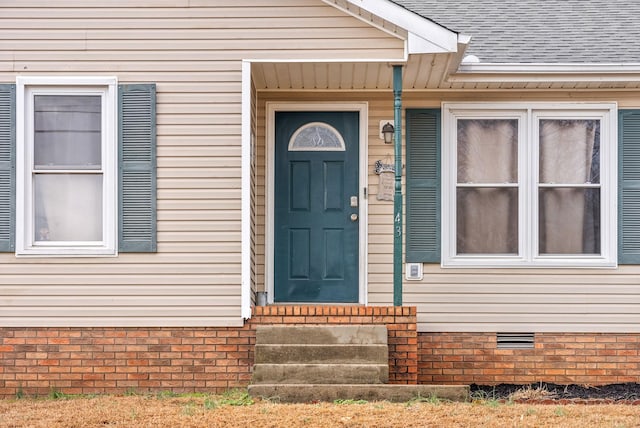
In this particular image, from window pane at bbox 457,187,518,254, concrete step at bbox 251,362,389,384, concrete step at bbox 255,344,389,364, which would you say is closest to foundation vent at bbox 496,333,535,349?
window pane at bbox 457,187,518,254

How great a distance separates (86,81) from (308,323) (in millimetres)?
2960

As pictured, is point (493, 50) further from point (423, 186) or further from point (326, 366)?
point (326, 366)

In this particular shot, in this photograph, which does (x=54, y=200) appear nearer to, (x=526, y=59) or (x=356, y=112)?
(x=356, y=112)

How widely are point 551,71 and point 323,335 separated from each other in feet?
11.0

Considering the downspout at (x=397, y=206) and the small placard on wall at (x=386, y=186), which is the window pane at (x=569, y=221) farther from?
the downspout at (x=397, y=206)

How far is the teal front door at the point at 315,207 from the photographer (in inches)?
344

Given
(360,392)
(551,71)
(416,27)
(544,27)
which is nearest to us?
(360,392)

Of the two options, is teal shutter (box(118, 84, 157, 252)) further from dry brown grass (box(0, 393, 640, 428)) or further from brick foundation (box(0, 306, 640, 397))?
dry brown grass (box(0, 393, 640, 428))

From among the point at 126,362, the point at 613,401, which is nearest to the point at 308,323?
the point at 126,362

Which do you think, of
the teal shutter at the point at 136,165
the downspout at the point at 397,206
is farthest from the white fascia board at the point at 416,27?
the teal shutter at the point at 136,165

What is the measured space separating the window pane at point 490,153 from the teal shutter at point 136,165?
3100mm

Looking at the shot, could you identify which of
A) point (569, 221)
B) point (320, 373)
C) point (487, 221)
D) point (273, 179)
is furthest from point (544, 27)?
point (320, 373)

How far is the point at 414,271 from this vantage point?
8.55 meters

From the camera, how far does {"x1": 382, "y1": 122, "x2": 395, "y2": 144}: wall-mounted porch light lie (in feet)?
28.3
